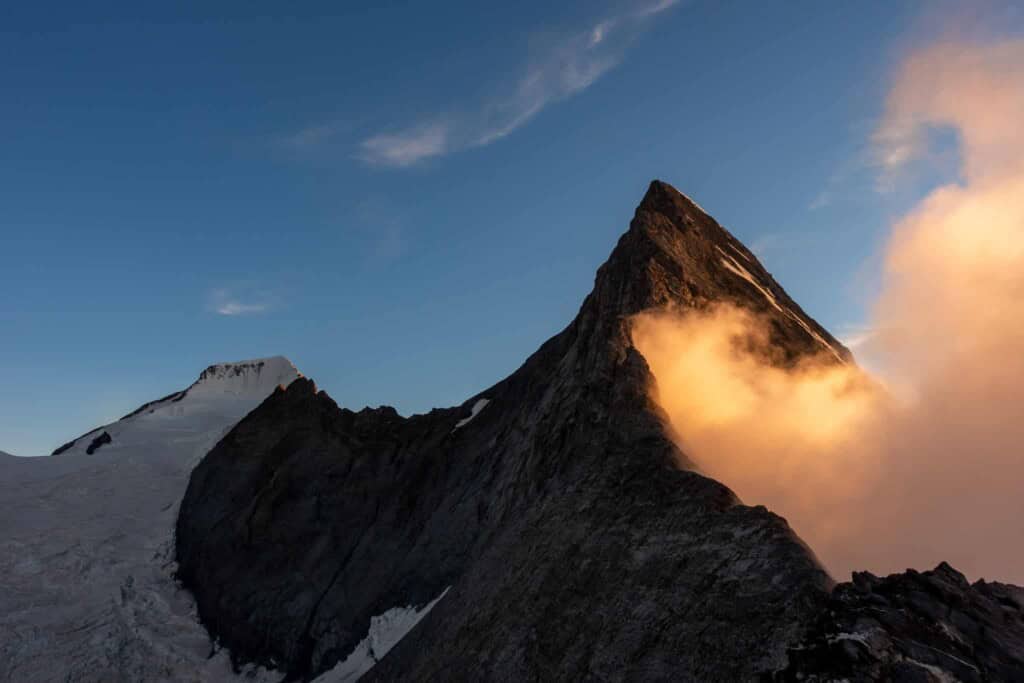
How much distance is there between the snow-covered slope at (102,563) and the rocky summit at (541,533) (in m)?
1.75

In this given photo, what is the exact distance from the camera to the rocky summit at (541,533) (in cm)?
1330

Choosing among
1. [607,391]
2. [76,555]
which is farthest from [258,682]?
[607,391]

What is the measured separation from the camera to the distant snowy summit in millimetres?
57406

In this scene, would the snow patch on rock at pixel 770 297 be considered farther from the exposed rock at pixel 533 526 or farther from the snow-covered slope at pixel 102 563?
the snow-covered slope at pixel 102 563

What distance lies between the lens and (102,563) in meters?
41.0

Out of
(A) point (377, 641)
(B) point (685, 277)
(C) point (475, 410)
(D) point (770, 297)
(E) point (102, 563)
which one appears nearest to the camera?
(B) point (685, 277)

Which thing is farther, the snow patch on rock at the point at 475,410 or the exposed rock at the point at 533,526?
the snow patch on rock at the point at 475,410

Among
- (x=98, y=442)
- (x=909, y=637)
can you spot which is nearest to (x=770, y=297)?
(x=909, y=637)

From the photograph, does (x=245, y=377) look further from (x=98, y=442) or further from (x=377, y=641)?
(x=377, y=641)

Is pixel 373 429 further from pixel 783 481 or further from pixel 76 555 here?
pixel 783 481

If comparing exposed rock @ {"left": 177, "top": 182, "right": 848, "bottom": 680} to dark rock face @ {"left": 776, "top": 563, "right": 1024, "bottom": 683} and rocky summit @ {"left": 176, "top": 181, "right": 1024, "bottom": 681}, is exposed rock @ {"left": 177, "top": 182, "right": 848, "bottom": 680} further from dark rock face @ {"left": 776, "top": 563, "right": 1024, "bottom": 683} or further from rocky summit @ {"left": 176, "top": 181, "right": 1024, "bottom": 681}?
dark rock face @ {"left": 776, "top": 563, "right": 1024, "bottom": 683}

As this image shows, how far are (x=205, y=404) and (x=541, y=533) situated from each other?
5163 cm

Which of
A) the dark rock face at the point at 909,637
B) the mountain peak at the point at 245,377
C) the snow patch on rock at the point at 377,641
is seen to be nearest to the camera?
the dark rock face at the point at 909,637

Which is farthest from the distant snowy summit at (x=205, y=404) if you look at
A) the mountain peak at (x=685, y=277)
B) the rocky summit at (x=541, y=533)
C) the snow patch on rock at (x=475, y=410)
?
the mountain peak at (x=685, y=277)
